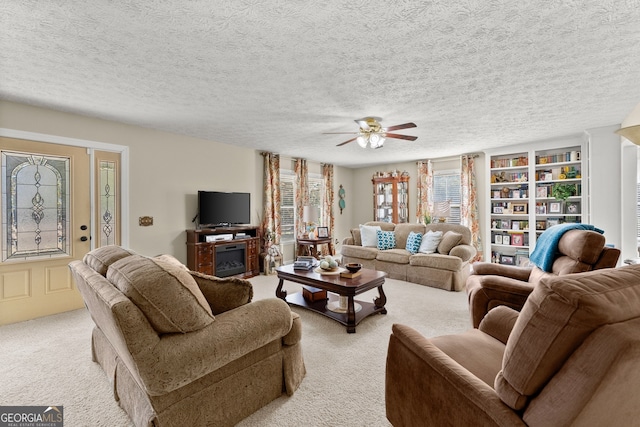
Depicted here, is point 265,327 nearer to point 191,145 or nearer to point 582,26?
point 582,26

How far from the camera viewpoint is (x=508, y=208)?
5.77 metres

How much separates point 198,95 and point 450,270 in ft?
13.5

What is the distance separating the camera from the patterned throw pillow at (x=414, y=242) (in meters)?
5.10

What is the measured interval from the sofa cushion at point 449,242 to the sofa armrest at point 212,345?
3.68 meters

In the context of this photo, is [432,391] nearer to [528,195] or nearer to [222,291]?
[222,291]

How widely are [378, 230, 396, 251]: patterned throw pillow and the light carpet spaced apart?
6.23ft

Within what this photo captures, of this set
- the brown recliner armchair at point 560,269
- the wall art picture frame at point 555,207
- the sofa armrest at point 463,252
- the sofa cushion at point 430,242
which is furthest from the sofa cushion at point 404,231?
the brown recliner armchair at point 560,269

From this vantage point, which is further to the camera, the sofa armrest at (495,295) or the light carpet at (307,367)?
the sofa armrest at (495,295)

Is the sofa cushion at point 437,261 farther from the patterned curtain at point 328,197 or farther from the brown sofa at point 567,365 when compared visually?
the brown sofa at point 567,365

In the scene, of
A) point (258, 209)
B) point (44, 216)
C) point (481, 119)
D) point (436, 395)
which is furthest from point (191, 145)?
point (436, 395)

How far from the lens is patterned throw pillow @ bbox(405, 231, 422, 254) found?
201 inches

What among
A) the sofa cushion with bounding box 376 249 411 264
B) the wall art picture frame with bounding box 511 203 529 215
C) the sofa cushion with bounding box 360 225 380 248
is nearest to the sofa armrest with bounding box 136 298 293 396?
the sofa cushion with bounding box 376 249 411 264

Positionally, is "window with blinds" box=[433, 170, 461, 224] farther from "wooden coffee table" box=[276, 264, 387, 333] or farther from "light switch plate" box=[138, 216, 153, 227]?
"light switch plate" box=[138, 216, 153, 227]

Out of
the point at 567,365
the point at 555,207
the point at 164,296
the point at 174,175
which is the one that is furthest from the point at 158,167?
the point at 555,207
